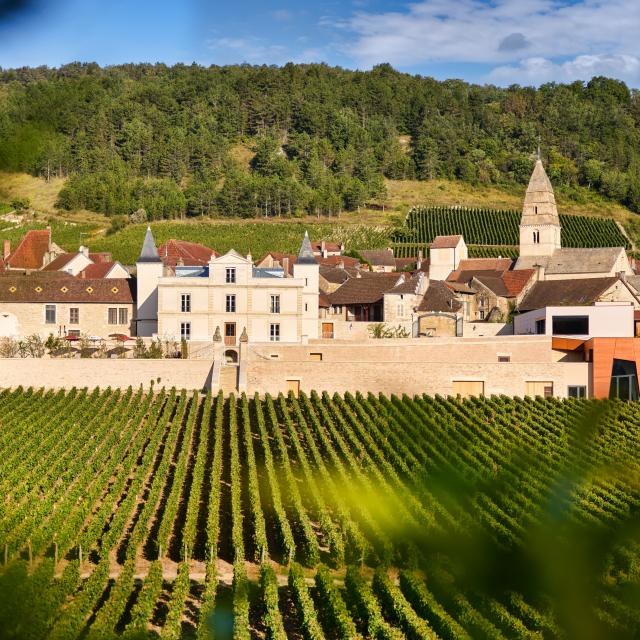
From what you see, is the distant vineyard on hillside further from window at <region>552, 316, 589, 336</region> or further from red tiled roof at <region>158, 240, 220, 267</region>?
window at <region>552, 316, 589, 336</region>

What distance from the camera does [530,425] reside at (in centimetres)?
3222

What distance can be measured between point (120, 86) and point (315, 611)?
48.5 feet

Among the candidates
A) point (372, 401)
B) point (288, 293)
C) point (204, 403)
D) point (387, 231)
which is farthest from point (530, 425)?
point (387, 231)

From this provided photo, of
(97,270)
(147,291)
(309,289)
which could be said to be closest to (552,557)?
(309,289)

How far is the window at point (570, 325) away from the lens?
135ft

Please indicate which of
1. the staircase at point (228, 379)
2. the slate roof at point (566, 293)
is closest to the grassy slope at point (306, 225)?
the staircase at point (228, 379)

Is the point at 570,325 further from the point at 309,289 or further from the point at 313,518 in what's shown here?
the point at 313,518

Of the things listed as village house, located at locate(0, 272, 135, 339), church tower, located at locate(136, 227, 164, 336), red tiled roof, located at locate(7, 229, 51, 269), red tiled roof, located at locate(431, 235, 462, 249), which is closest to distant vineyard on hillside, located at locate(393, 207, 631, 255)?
red tiled roof, located at locate(431, 235, 462, 249)

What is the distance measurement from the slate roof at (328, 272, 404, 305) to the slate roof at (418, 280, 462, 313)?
1770 millimetres

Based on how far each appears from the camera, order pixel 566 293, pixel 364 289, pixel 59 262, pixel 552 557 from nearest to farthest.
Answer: pixel 552 557 → pixel 566 293 → pixel 364 289 → pixel 59 262

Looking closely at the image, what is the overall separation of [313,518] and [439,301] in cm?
2691

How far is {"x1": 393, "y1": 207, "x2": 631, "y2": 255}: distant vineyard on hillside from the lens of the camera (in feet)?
277

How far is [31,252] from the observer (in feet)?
184

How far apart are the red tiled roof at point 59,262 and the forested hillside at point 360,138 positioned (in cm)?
1408
